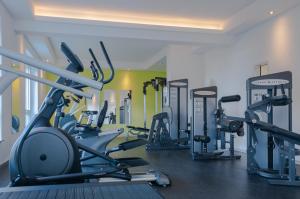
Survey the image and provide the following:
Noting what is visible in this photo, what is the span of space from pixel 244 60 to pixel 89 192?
5.70 m

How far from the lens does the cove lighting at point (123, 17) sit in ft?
18.9

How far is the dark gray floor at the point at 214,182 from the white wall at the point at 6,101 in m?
0.63

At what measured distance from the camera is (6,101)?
5.01 meters

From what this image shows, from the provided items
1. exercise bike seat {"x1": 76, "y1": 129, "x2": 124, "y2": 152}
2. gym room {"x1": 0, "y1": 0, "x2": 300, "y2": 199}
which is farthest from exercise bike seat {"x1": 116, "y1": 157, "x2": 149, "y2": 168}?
exercise bike seat {"x1": 76, "y1": 129, "x2": 124, "y2": 152}

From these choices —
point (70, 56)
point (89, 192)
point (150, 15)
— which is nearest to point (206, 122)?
point (150, 15)

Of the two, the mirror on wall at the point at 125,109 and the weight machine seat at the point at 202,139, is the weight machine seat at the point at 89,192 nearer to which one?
the weight machine seat at the point at 202,139

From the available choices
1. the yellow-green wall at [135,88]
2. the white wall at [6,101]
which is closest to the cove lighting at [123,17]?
the white wall at [6,101]

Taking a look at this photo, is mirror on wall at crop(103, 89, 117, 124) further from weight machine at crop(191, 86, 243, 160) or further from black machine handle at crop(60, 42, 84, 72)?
black machine handle at crop(60, 42, 84, 72)

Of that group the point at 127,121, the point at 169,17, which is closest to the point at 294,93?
the point at 169,17

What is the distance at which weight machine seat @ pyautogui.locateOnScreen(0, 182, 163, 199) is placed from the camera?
4.99 feet

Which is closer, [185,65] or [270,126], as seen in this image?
[270,126]

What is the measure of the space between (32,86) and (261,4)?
6.50 m

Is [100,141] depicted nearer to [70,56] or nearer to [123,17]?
[70,56]

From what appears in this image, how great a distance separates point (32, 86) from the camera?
8523 mm
